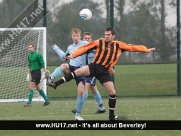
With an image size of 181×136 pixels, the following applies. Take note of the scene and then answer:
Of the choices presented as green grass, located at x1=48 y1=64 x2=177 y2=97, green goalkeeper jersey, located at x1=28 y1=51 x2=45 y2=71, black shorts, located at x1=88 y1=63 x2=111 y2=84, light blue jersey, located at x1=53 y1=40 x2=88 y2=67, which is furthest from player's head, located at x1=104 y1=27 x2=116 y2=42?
green grass, located at x1=48 y1=64 x2=177 y2=97

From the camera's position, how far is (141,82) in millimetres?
19562

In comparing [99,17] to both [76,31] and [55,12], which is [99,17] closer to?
[55,12]

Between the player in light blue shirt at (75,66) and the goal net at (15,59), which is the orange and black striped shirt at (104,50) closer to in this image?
the player in light blue shirt at (75,66)

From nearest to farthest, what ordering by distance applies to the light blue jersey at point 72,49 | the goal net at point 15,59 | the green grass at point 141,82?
1. the light blue jersey at point 72,49
2. the goal net at point 15,59
3. the green grass at point 141,82

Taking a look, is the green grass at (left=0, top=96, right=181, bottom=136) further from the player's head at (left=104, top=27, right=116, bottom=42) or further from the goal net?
the goal net

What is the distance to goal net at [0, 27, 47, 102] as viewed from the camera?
1775 cm

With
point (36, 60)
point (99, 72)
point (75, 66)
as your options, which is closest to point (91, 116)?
point (75, 66)

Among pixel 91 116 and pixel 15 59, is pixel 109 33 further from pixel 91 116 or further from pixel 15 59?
pixel 15 59

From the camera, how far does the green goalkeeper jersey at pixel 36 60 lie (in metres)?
15.5

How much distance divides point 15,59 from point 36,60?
2.56 meters

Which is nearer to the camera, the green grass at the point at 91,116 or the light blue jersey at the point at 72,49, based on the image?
the green grass at the point at 91,116

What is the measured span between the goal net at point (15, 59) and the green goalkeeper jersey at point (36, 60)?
A: 76.3 inches

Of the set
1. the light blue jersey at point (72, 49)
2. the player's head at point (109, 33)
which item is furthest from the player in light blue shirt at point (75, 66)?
the player's head at point (109, 33)

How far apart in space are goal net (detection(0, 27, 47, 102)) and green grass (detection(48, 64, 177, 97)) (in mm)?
1462
